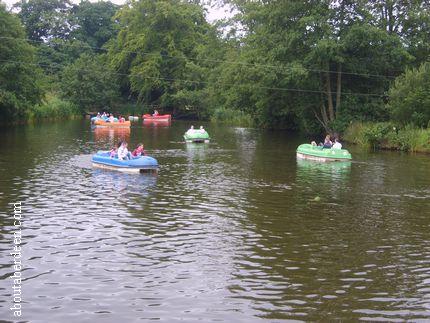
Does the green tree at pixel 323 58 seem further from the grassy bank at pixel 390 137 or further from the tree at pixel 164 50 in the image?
the tree at pixel 164 50

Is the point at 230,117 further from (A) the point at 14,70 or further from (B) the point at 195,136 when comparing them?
(B) the point at 195,136

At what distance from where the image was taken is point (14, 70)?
145 feet


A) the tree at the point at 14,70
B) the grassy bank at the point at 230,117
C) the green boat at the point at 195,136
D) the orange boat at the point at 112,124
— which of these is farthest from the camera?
the grassy bank at the point at 230,117

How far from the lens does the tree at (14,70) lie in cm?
4266

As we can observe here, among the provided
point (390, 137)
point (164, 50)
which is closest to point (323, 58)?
point (390, 137)

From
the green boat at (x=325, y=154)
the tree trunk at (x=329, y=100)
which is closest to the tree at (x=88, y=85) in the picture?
the tree trunk at (x=329, y=100)

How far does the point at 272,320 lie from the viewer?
812 cm

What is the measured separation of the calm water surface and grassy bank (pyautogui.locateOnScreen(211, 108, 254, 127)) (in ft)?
155

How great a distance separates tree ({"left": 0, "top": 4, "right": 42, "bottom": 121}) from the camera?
42656 millimetres

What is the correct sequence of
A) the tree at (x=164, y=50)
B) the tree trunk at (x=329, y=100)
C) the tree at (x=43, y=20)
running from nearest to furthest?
the tree trunk at (x=329, y=100), the tree at (x=164, y=50), the tree at (x=43, y=20)

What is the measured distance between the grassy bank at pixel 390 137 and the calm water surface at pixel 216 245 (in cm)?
1060

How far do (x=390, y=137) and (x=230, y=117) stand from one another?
4052cm

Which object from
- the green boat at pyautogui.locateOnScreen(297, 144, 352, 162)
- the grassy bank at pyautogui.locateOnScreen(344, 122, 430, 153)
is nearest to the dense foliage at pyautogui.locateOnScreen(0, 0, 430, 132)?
the grassy bank at pyautogui.locateOnScreen(344, 122, 430, 153)

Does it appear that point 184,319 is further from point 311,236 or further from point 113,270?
point 311,236
